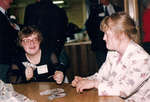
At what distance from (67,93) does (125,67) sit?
1.39 feet

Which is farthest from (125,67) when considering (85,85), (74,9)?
(74,9)

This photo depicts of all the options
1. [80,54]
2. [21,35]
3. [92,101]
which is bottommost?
[80,54]

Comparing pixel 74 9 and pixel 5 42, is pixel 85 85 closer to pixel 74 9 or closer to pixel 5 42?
pixel 5 42

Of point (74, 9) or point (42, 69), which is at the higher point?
point (42, 69)

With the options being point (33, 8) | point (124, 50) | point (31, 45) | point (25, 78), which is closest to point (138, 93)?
point (124, 50)

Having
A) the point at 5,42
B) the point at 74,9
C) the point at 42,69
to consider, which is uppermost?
the point at 5,42

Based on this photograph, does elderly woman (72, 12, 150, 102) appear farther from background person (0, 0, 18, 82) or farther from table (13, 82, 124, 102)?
background person (0, 0, 18, 82)

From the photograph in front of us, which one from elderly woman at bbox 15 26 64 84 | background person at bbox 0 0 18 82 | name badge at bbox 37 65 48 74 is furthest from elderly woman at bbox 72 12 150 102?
background person at bbox 0 0 18 82

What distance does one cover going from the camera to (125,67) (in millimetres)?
1763

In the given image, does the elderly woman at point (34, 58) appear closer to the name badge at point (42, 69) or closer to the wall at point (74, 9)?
the name badge at point (42, 69)

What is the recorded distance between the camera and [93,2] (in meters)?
6.17

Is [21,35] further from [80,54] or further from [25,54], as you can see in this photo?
[80,54]

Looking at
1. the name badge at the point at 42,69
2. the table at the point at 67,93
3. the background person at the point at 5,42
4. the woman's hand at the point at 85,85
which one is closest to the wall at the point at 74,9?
the background person at the point at 5,42

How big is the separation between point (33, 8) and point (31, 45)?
3.76 ft
